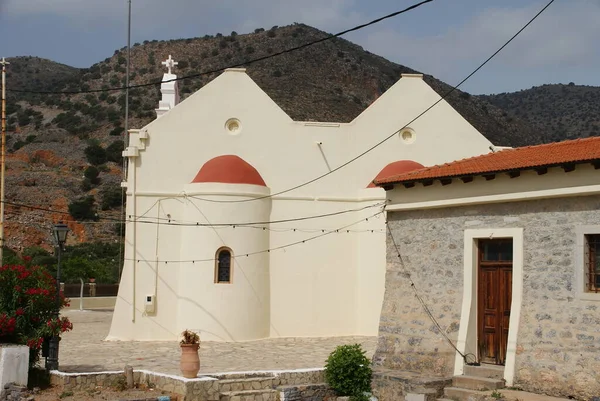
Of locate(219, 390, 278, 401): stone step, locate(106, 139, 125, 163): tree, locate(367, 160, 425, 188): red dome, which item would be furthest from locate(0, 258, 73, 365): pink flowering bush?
locate(106, 139, 125, 163): tree

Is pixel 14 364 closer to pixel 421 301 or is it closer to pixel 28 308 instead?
pixel 28 308

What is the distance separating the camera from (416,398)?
14.7 meters

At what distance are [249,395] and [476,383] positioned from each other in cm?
417

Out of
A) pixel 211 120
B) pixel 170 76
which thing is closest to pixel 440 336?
pixel 211 120

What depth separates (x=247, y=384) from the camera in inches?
A: 637

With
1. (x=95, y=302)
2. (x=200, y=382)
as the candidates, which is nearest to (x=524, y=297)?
(x=200, y=382)

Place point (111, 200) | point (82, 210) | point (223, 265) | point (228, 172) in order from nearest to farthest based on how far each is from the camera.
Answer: point (223, 265) → point (228, 172) → point (82, 210) → point (111, 200)

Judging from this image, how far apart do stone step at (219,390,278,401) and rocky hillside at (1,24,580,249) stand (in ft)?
146

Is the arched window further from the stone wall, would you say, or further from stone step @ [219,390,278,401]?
stone step @ [219,390,278,401]

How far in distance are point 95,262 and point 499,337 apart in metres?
37.6

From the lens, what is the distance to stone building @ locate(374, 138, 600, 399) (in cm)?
1338

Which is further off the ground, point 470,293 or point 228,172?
point 228,172

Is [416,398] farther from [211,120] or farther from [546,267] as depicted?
[211,120]

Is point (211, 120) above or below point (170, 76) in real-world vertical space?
below
